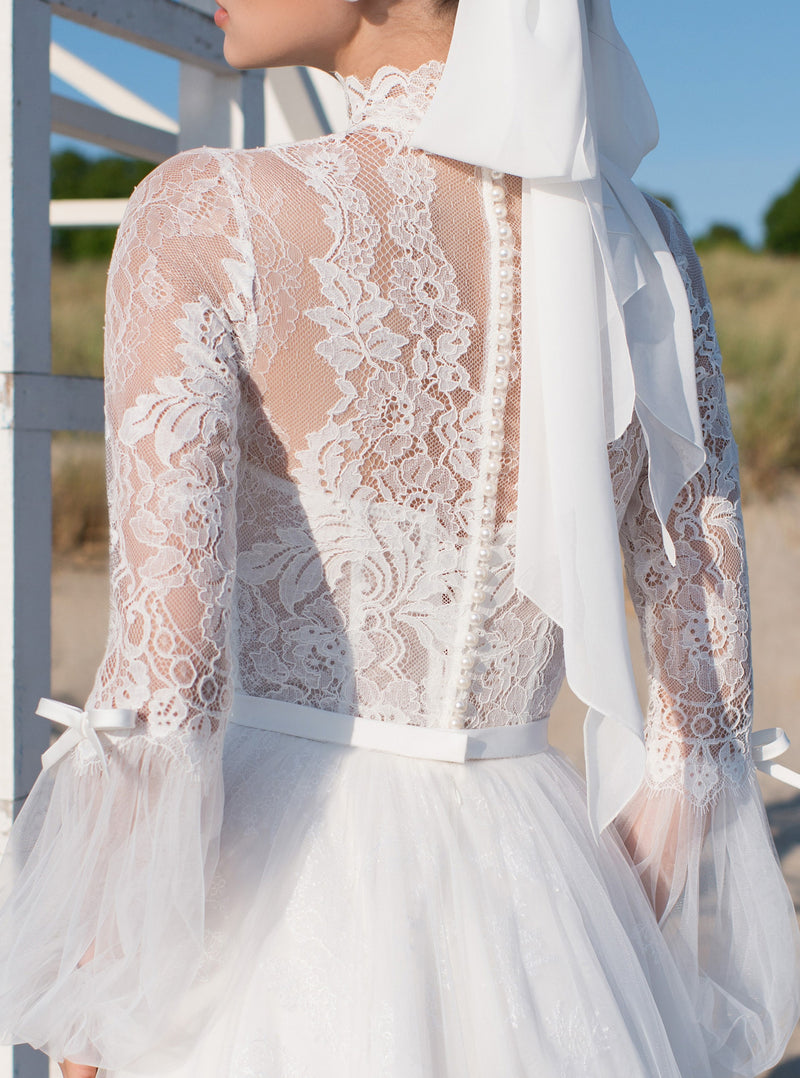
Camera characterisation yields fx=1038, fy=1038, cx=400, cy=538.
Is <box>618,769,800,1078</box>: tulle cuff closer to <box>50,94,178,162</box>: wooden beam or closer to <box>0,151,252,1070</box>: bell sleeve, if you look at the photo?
<box>0,151,252,1070</box>: bell sleeve

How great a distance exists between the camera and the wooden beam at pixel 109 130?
2.21m

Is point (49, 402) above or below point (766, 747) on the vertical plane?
above

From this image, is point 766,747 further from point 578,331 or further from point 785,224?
point 785,224

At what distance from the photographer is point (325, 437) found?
952 millimetres

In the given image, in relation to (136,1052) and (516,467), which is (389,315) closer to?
(516,467)

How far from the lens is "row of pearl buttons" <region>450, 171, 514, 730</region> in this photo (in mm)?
1013

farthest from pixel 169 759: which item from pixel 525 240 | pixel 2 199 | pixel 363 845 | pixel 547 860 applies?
pixel 2 199

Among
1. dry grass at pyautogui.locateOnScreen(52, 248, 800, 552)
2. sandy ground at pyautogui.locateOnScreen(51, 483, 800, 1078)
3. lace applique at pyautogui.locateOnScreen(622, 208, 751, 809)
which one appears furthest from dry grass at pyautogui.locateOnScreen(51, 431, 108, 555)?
lace applique at pyautogui.locateOnScreen(622, 208, 751, 809)

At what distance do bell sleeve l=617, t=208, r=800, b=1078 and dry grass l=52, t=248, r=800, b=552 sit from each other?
6950 millimetres

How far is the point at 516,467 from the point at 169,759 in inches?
17.5

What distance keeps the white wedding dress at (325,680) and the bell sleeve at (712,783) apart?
0.04m

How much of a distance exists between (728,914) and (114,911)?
0.75m

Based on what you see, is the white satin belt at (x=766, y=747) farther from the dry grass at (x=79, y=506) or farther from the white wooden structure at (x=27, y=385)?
the dry grass at (x=79, y=506)

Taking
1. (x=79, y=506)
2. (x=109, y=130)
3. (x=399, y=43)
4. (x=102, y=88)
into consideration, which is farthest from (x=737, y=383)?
(x=399, y=43)
